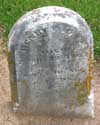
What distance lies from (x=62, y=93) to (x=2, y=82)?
109cm

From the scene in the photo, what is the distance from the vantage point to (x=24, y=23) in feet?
15.8

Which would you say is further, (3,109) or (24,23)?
(3,109)

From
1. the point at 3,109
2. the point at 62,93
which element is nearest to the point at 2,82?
the point at 3,109

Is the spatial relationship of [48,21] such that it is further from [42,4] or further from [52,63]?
[42,4]

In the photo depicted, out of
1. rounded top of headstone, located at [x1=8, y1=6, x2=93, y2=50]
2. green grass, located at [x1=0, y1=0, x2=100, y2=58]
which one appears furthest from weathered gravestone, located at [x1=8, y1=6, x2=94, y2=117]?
green grass, located at [x1=0, y1=0, x2=100, y2=58]

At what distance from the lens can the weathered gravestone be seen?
4812 mm

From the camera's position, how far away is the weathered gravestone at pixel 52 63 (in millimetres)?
4812

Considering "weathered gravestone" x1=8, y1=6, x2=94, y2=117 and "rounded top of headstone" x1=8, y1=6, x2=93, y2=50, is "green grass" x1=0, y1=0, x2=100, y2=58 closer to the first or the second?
"weathered gravestone" x1=8, y1=6, x2=94, y2=117

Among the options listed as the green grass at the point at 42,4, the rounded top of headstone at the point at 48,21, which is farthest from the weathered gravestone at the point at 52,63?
the green grass at the point at 42,4

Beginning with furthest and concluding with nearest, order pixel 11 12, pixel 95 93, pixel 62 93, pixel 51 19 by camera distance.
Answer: pixel 11 12
pixel 95 93
pixel 62 93
pixel 51 19

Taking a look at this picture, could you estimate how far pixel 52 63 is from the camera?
501 centimetres

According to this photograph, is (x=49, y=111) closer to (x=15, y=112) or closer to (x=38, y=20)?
(x=15, y=112)

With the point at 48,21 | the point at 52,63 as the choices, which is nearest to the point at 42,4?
the point at 52,63

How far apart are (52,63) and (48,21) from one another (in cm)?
49
